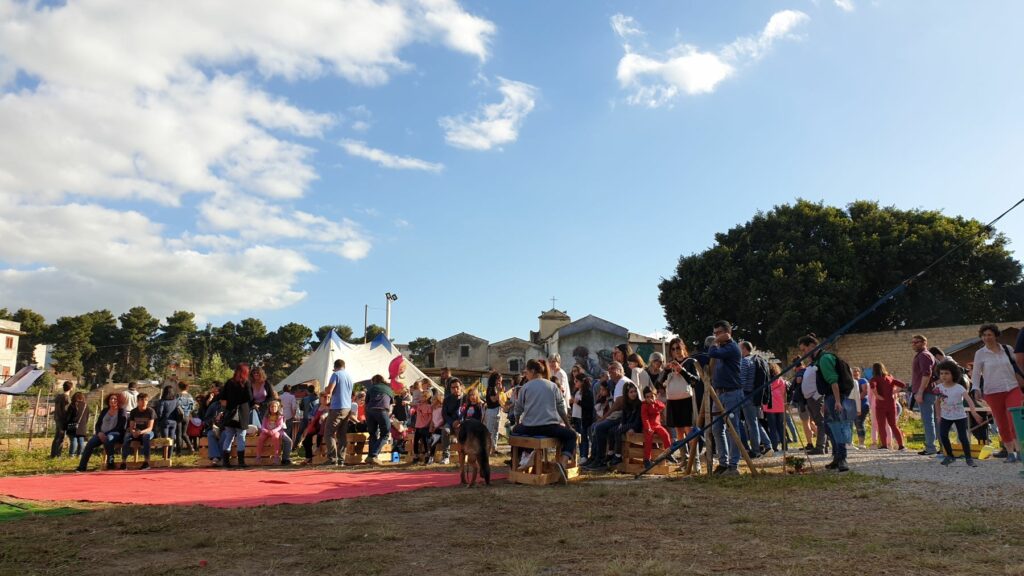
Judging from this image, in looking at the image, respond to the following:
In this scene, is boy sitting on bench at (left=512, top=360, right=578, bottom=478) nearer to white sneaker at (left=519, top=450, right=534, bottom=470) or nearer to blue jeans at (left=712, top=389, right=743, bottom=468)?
white sneaker at (left=519, top=450, right=534, bottom=470)

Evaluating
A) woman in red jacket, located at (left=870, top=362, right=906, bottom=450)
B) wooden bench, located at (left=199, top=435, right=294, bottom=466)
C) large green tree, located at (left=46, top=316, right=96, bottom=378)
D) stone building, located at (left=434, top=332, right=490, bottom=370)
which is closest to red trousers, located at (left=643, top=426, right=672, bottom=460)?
woman in red jacket, located at (left=870, top=362, right=906, bottom=450)

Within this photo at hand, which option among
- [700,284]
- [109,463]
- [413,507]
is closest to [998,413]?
[413,507]

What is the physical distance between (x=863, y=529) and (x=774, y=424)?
709cm

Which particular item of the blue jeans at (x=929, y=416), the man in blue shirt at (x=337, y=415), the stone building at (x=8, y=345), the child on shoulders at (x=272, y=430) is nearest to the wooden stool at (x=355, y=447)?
the man in blue shirt at (x=337, y=415)

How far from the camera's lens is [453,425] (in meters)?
12.0

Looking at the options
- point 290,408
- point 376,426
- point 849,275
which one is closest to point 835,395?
point 376,426

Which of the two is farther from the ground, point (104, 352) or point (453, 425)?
point (104, 352)

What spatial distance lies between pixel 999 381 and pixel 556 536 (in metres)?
5.99

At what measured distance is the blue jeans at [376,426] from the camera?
12094 millimetres

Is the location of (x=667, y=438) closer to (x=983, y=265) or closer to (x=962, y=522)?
(x=962, y=522)

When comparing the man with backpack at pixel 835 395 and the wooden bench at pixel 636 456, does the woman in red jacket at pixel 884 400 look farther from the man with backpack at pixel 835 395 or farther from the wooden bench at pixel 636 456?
the wooden bench at pixel 636 456

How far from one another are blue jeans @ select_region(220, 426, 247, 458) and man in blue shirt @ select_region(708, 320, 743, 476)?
8.37 m

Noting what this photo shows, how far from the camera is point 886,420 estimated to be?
1122cm

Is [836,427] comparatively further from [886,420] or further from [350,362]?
[350,362]
